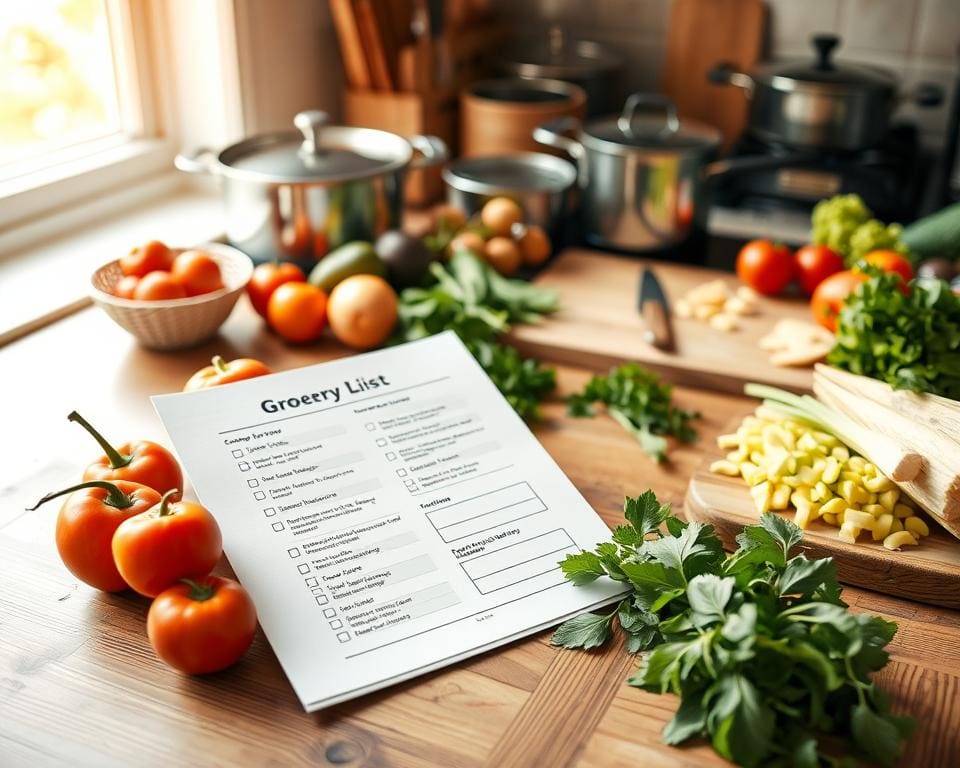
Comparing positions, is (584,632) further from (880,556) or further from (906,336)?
(906,336)

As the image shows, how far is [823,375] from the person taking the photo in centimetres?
117

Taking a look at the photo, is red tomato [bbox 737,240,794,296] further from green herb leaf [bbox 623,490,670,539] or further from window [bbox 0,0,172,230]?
window [bbox 0,0,172,230]

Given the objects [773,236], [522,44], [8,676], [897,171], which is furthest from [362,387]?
[522,44]

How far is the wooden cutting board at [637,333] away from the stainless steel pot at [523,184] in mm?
91

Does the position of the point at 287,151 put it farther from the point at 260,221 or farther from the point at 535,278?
the point at 535,278

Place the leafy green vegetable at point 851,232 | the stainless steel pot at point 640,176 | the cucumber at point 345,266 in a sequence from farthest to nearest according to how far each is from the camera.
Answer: the stainless steel pot at point 640,176 → the leafy green vegetable at point 851,232 → the cucumber at point 345,266

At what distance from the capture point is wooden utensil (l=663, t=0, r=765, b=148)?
1.97 metres

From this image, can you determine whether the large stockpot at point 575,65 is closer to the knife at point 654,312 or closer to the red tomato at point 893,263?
the knife at point 654,312

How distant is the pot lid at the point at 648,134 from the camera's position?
1664 mm

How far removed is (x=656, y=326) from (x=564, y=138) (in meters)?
0.51

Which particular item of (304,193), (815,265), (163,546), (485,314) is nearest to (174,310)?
(304,193)

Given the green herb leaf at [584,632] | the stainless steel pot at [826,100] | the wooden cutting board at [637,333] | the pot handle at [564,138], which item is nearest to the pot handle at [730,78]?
the stainless steel pot at [826,100]

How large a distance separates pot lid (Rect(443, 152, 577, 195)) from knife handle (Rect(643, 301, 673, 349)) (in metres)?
0.31

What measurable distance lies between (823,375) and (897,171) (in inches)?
31.6
